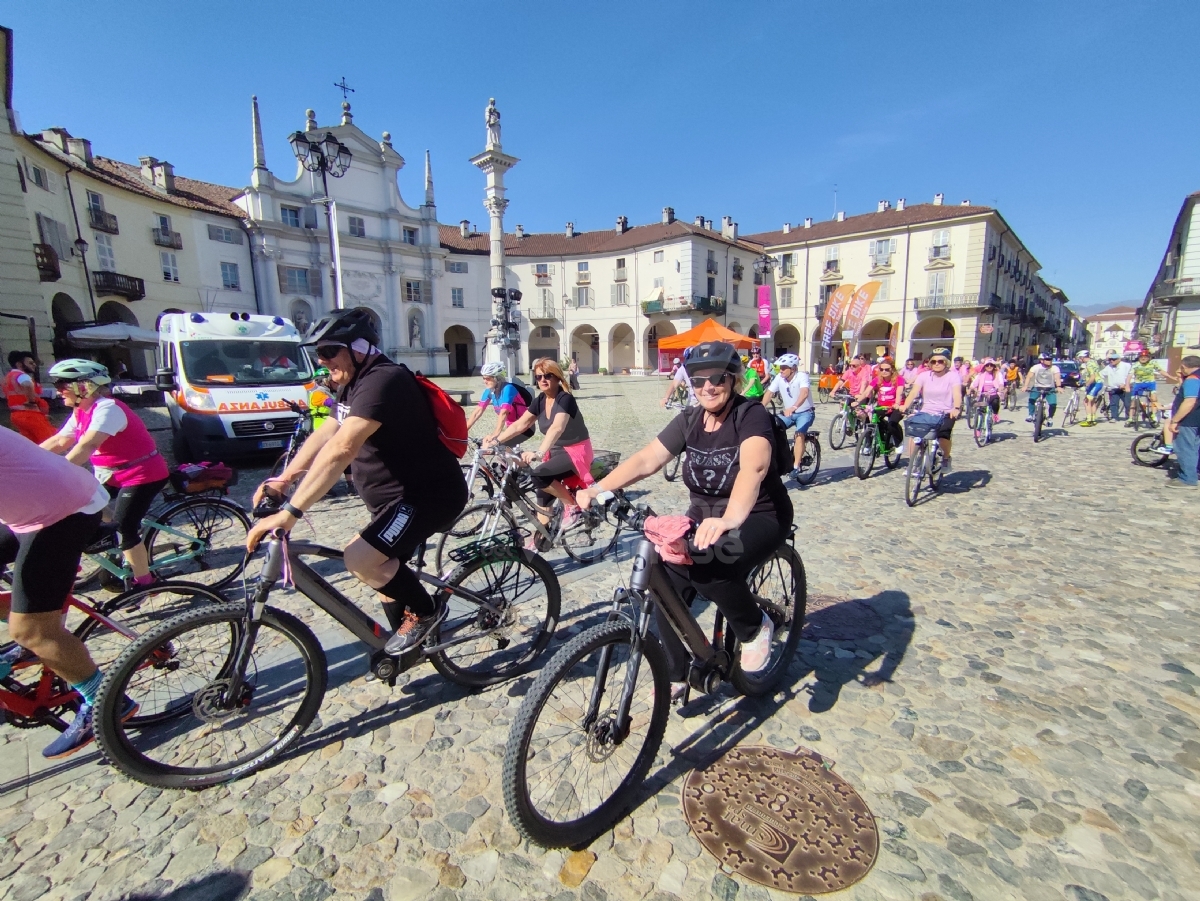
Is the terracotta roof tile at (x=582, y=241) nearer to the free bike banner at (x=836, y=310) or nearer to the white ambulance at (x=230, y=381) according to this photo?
the free bike banner at (x=836, y=310)

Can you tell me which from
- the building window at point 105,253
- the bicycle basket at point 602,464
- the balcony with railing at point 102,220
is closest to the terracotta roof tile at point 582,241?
the balcony with railing at point 102,220

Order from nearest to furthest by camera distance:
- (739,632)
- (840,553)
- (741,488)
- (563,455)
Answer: (741,488), (739,632), (563,455), (840,553)

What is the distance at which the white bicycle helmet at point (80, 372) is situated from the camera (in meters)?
3.74

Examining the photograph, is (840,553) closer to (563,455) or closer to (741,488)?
(563,455)

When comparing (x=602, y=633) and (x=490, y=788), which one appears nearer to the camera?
(x=602, y=633)

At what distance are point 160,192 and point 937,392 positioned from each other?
1704 inches

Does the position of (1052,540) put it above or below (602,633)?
below

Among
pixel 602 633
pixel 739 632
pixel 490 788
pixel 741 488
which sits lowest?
pixel 490 788

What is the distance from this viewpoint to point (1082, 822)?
2.35m

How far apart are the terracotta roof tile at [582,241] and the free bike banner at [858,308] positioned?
23761 mm

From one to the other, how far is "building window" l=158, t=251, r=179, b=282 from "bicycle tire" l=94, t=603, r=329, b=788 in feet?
129

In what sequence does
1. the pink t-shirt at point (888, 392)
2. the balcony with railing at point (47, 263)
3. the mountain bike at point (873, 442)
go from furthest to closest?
the balcony with railing at point (47, 263), the mountain bike at point (873, 442), the pink t-shirt at point (888, 392)

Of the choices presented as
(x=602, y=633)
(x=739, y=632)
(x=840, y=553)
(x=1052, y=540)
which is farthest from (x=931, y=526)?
(x=602, y=633)

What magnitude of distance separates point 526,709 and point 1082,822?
96.2 inches
